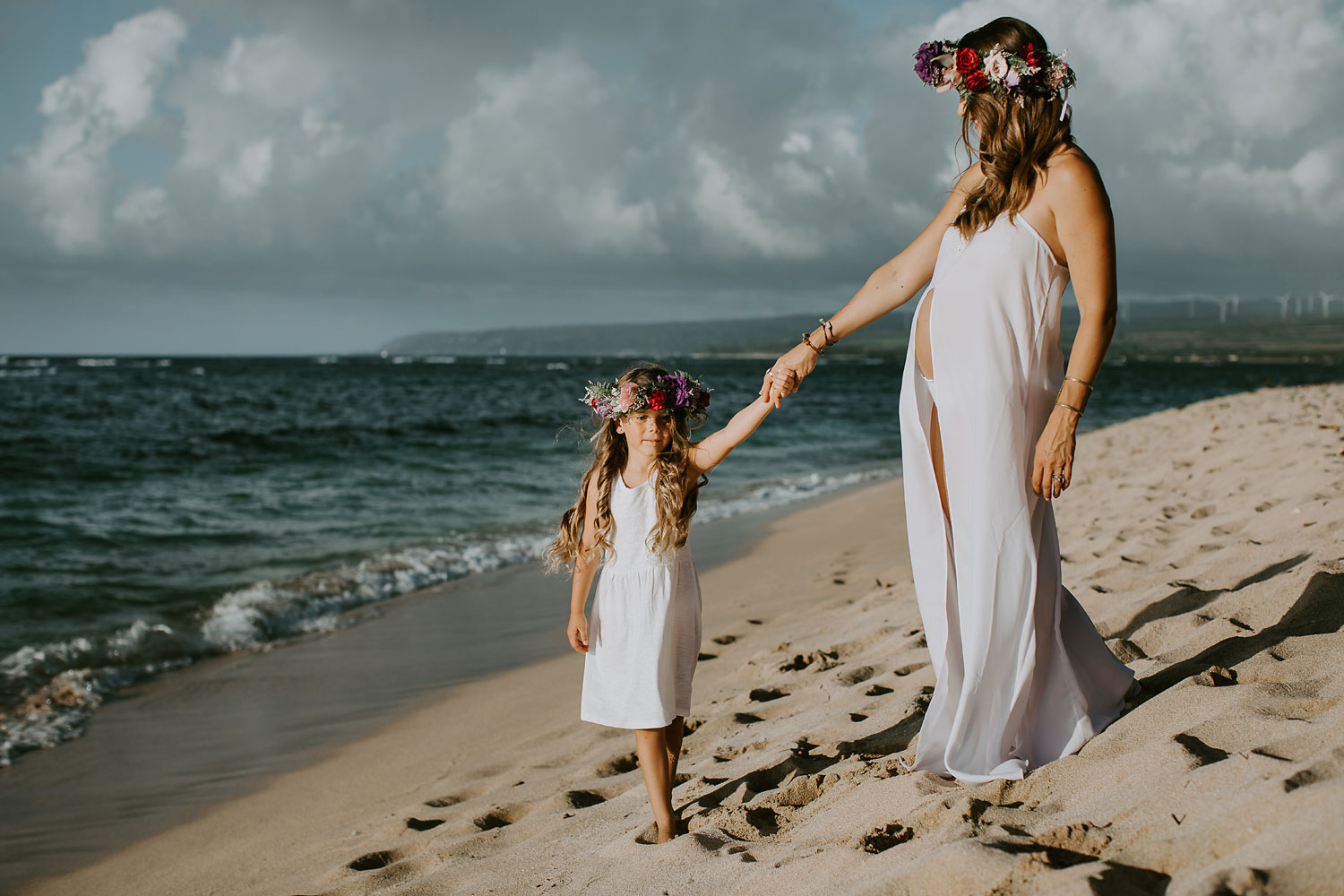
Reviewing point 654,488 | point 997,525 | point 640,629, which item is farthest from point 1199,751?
point 654,488

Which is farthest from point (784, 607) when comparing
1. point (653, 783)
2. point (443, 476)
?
point (443, 476)

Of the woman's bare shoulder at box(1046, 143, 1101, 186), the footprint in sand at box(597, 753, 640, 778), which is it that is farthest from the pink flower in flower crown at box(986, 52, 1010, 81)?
the footprint in sand at box(597, 753, 640, 778)

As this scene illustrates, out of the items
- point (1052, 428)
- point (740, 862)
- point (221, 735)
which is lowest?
point (221, 735)

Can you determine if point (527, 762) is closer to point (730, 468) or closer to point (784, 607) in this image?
point (784, 607)

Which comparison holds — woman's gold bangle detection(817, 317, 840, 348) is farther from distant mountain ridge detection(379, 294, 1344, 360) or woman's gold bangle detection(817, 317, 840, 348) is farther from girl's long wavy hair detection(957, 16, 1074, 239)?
distant mountain ridge detection(379, 294, 1344, 360)

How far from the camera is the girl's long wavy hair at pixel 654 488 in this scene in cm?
296

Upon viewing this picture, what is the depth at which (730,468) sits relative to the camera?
16250 millimetres

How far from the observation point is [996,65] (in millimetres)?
2422

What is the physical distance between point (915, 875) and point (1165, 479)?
275 inches

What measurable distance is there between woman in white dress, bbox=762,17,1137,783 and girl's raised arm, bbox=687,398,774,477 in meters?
0.53

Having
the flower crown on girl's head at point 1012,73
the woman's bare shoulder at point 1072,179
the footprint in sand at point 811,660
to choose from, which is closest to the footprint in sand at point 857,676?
the footprint in sand at point 811,660

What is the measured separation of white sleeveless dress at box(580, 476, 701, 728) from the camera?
2885 mm

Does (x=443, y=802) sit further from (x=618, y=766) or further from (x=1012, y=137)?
(x=1012, y=137)

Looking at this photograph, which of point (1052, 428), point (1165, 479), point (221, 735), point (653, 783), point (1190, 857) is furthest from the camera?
point (1165, 479)
